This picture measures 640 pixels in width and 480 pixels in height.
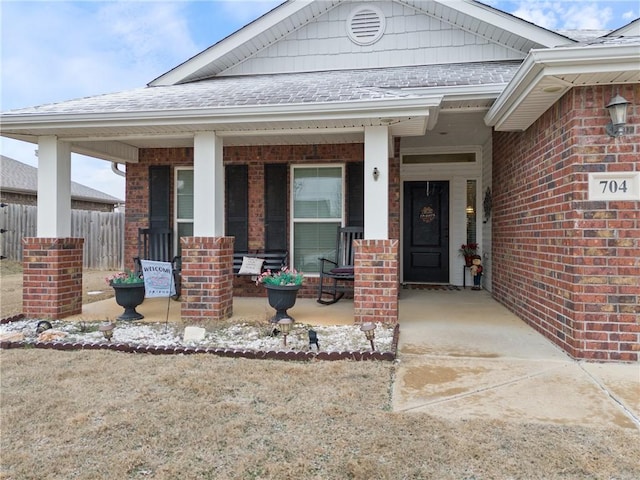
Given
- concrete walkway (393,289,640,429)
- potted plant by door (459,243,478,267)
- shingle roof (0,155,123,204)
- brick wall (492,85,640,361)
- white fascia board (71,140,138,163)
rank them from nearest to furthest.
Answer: concrete walkway (393,289,640,429), brick wall (492,85,640,361), white fascia board (71,140,138,163), potted plant by door (459,243,478,267), shingle roof (0,155,123,204)

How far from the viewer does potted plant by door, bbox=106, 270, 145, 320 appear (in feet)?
16.6

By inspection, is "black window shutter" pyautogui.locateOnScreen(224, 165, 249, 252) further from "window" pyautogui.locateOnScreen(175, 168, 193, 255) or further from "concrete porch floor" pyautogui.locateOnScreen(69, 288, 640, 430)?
"concrete porch floor" pyautogui.locateOnScreen(69, 288, 640, 430)

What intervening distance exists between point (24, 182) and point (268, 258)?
51.1 feet

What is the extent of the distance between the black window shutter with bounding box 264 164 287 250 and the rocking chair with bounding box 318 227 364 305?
851mm

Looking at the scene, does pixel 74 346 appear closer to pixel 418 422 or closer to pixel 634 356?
pixel 418 422

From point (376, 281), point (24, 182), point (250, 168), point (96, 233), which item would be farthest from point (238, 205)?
point (24, 182)

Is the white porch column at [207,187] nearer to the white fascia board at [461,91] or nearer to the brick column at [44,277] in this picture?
the brick column at [44,277]

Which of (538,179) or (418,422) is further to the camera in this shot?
(538,179)

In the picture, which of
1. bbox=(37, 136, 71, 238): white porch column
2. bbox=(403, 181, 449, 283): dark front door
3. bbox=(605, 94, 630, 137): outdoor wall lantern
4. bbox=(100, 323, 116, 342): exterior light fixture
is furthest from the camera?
bbox=(403, 181, 449, 283): dark front door

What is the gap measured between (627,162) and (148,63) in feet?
47.3

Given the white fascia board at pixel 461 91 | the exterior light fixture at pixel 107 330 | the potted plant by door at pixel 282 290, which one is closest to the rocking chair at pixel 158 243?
the potted plant by door at pixel 282 290

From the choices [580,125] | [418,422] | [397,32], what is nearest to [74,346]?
[418,422]

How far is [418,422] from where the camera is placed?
2.39 metres

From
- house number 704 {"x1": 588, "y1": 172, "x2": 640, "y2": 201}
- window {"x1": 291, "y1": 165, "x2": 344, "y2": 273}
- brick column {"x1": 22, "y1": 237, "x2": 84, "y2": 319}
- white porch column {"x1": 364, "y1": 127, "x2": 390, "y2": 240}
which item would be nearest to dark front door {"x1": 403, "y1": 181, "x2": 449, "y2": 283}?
window {"x1": 291, "y1": 165, "x2": 344, "y2": 273}
